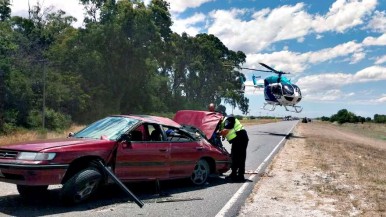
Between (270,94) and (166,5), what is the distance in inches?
1481

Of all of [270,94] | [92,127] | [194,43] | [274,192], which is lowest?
[274,192]

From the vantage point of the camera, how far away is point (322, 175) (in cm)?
1238

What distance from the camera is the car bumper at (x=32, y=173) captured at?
6.54 m

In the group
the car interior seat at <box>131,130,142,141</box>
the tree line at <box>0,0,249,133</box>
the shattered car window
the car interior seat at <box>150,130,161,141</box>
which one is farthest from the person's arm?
the tree line at <box>0,0,249,133</box>

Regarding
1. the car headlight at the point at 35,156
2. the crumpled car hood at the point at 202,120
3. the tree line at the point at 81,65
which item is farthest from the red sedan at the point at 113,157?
the tree line at the point at 81,65

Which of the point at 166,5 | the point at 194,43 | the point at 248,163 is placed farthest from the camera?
the point at 194,43

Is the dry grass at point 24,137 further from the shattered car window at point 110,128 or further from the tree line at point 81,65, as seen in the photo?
the shattered car window at point 110,128

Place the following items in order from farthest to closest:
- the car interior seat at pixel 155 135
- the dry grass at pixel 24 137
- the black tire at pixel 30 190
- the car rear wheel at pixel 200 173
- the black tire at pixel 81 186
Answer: the dry grass at pixel 24 137 < the car rear wheel at pixel 200 173 < the car interior seat at pixel 155 135 < the black tire at pixel 30 190 < the black tire at pixel 81 186

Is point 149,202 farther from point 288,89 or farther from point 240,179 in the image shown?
point 288,89

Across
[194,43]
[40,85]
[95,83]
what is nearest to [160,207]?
[40,85]

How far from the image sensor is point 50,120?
38.8 m

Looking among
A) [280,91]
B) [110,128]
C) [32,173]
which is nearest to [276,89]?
[280,91]

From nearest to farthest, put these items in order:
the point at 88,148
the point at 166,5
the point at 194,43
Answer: the point at 88,148 < the point at 166,5 < the point at 194,43

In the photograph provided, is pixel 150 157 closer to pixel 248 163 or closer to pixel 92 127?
pixel 92 127
